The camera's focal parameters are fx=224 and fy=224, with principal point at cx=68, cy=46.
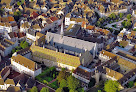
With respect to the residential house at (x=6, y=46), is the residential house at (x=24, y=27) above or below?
above

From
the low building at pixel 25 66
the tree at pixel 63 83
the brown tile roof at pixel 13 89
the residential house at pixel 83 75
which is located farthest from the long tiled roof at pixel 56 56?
the brown tile roof at pixel 13 89

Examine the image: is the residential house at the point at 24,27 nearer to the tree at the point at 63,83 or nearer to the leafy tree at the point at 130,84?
the tree at the point at 63,83

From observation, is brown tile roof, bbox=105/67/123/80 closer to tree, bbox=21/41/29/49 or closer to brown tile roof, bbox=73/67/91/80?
brown tile roof, bbox=73/67/91/80

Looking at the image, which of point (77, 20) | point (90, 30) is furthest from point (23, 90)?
point (77, 20)

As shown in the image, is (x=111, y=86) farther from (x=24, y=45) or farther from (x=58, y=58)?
(x=24, y=45)

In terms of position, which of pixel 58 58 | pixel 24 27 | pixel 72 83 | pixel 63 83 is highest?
pixel 24 27

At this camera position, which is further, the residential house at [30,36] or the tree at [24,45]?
the residential house at [30,36]

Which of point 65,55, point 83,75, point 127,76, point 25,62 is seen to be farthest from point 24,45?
point 127,76
